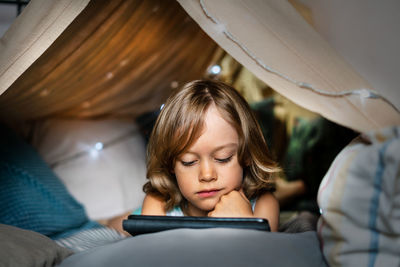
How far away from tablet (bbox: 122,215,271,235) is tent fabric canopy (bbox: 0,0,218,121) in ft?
2.11

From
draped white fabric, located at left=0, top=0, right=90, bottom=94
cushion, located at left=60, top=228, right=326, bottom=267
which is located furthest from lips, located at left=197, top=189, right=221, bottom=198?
draped white fabric, located at left=0, top=0, right=90, bottom=94

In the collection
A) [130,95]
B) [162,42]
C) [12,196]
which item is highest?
[162,42]

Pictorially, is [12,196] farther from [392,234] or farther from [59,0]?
[392,234]

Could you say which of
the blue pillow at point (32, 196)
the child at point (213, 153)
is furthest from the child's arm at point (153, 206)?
the blue pillow at point (32, 196)

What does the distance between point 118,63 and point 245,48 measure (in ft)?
3.04

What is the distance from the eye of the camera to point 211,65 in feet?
7.14

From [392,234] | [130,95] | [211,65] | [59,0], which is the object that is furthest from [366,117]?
[130,95]

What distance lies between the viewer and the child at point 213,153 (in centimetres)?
105

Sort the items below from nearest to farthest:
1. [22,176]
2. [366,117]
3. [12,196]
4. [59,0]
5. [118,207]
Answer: [366,117] < [59,0] < [12,196] < [22,176] < [118,207]

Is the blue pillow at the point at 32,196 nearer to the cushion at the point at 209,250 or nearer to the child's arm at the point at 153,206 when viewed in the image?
the child's arm at the point at 153,206

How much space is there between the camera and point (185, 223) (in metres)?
0.90

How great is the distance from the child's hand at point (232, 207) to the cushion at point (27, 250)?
483mm

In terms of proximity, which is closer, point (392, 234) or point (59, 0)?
point (392, 234)

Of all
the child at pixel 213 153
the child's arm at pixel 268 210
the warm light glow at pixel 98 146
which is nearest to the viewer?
the child at pixel 213 153
